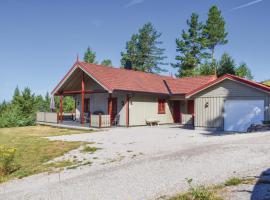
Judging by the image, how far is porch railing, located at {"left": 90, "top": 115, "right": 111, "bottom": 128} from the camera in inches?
885

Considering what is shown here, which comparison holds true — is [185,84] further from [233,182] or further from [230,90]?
[233,182]

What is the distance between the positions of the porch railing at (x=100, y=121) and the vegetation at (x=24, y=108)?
8.94 m

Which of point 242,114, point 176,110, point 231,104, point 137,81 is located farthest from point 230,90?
point 176,110

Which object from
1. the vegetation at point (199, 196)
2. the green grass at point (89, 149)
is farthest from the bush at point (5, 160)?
the vegetation at point (199, 196)

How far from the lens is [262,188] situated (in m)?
6.08

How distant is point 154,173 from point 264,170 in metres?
2.79

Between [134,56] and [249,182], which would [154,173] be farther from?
[134,56]

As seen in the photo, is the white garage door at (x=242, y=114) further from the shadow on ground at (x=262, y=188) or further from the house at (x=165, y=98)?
the shadow on ground at (x=262, y=188)

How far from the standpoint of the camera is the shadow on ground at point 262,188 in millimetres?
5570

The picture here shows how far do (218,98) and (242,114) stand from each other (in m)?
1.93

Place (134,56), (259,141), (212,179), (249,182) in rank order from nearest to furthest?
(249,182)
(212,179)
(259,141)
(134,56)

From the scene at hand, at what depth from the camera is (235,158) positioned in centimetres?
919

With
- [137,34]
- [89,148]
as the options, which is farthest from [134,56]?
[89,148]

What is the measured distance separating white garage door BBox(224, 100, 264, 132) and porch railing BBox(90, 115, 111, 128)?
8586mm
